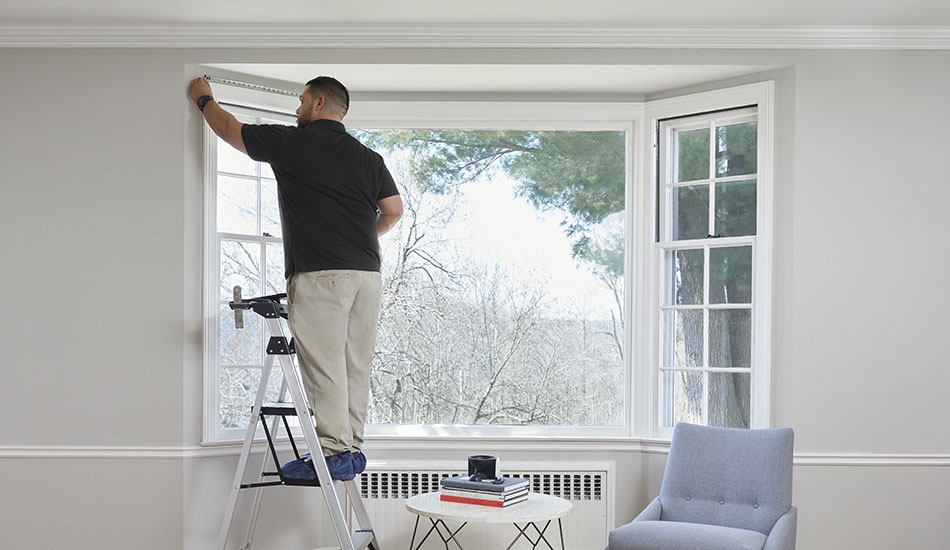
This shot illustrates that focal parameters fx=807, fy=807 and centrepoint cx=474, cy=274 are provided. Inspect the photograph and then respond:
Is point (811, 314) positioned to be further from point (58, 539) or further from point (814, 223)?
point (58, 539)

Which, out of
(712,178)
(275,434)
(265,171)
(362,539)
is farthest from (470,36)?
(362,539)

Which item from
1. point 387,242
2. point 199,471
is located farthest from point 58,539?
point 387,242

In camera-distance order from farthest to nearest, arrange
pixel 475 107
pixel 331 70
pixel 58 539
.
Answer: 1. pixel 475 107
2. pixel 331 70
3. pixel 58 539

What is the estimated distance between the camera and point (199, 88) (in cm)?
379

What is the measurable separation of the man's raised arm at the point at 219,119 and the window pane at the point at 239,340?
2.84 feet

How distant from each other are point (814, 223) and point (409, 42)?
83.5 inches

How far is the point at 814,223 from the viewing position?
3842 mm

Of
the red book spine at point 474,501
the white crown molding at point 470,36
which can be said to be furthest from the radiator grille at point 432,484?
the white crown molding at point 470,36

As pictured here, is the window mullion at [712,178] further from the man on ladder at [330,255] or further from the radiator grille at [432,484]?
the man on ladder at [330,255]

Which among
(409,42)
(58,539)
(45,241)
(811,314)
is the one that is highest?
(409,42)

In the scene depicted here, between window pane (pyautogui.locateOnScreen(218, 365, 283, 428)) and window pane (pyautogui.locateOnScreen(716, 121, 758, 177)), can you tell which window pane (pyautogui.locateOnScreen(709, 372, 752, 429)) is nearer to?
window pane (pyautogui.locateOnScreen(716, 121, 758, 177))

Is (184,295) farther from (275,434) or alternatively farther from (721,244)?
(721,244)

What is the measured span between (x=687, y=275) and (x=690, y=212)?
0.34 m

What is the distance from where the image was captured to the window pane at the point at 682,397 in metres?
4.24
